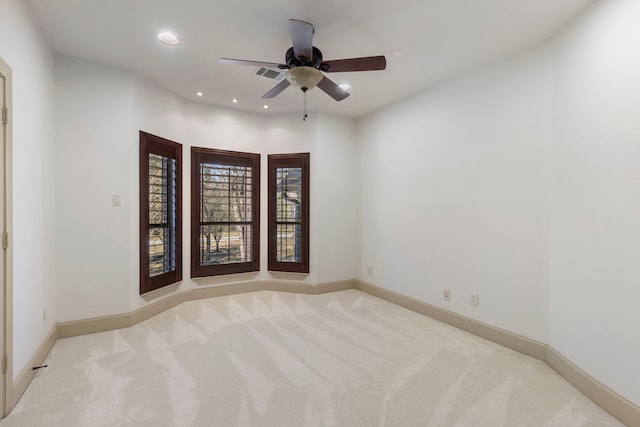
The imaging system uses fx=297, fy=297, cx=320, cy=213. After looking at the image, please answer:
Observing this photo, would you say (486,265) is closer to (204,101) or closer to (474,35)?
(474,35)

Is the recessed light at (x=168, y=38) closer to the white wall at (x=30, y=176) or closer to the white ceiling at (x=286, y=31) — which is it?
the white ceiling at (x=286, y=31)

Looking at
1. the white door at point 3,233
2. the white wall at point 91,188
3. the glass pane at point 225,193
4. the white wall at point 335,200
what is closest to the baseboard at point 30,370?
the white door at point 3,233

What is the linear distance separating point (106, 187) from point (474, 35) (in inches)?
153

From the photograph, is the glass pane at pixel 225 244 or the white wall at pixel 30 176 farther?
the glass pane at pixel 225 244

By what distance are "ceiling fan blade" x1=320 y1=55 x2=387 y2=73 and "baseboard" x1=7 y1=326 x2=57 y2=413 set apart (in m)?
3.19

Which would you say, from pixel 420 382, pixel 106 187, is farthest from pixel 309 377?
pixel 106 187

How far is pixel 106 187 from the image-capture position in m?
3.19

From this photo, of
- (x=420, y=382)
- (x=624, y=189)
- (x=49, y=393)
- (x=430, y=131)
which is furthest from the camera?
(x=430, y=131)

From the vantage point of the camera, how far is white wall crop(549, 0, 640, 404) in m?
1.89

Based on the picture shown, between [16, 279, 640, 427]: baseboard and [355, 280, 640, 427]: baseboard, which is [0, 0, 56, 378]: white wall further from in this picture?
[355, 280, 640, 427]: baseboard

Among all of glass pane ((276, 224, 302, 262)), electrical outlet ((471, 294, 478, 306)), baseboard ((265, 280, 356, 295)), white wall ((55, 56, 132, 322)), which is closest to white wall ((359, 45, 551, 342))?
electrical outlet ((471, 294, 478, 306))

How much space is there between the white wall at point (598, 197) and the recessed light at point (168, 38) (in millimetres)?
3306

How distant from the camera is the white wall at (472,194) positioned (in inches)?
107

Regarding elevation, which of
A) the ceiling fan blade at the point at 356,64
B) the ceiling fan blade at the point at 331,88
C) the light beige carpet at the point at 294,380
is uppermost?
the ceiling fan blade at the point at 356,64
